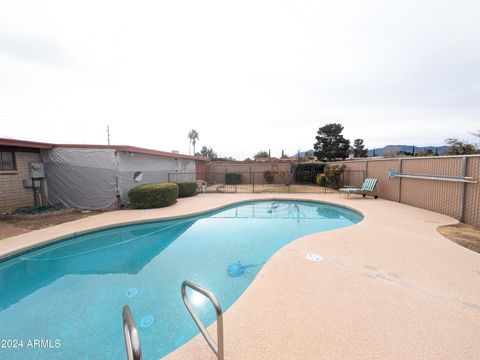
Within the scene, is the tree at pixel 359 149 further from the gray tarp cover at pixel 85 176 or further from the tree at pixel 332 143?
the gray tarp cover at pixel 85 176

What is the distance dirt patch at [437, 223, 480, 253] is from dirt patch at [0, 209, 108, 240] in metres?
10.8

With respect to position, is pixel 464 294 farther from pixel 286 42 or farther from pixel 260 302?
pixel 286 42

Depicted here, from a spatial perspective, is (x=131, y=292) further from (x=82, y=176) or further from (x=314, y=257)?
(x=82, y=176)

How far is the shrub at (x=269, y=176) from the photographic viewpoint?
57.5 ft

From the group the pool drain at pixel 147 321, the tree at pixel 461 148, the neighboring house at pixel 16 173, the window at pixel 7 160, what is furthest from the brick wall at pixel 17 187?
the tree at pixel 461 148

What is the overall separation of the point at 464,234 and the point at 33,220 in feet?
41.0

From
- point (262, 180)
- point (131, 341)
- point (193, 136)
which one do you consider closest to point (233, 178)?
point (262, 180)

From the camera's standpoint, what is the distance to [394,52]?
21.3ft

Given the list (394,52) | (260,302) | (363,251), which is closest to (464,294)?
(363,251)

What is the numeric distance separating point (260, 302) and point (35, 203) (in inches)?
399

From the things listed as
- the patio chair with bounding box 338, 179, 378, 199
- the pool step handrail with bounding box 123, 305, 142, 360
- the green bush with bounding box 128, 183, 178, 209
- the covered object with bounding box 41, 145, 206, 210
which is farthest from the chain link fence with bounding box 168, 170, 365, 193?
the pool step handrail with bounding box 123, 305, 142, 360

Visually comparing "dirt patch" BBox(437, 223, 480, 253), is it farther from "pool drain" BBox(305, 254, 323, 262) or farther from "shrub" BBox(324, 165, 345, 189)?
"shrub" BBox(324, 165, 345, 189)

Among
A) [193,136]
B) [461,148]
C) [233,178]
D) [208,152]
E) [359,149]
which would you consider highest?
[193,136]

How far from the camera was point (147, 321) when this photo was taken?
287cm
